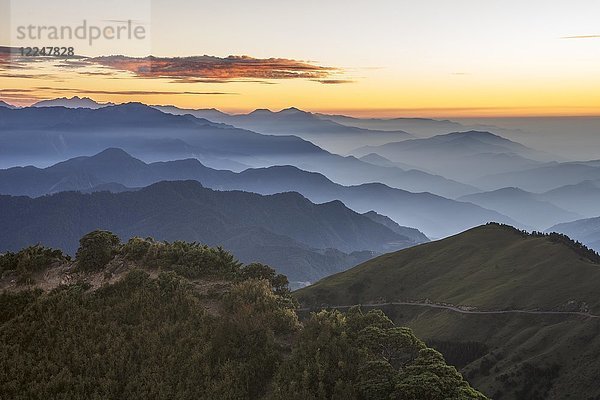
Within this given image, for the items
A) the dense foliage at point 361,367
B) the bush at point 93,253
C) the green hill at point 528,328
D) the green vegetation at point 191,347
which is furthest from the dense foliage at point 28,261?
the green hill at point 528,328

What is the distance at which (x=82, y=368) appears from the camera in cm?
4078

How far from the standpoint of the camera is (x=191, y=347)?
4400 cm

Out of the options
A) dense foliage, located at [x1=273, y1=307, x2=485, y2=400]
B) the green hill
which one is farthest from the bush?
the green hill

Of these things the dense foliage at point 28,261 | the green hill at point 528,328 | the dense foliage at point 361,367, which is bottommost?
the green hill at point 528,328

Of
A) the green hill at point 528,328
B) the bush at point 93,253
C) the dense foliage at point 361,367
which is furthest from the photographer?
the green hill at point 528,328

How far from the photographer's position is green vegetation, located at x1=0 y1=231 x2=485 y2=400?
3906 centimetres

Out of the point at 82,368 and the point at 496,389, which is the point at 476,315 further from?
the point at 82,368

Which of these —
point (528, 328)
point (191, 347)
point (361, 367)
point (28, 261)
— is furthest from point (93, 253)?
point (528, 328)

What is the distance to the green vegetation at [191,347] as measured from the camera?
128 ft

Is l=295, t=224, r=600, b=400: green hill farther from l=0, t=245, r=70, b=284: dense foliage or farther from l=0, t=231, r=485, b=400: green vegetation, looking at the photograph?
l=0, t=245, r=70, b=284: dense foliage

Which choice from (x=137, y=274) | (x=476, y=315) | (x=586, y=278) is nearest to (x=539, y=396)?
(x=476, y=315)

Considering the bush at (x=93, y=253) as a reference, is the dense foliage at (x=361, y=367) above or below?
below

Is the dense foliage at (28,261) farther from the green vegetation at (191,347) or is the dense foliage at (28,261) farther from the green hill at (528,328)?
the green hill at (528,328)

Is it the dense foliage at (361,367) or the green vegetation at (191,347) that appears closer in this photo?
the dense foliage at (361,367)
